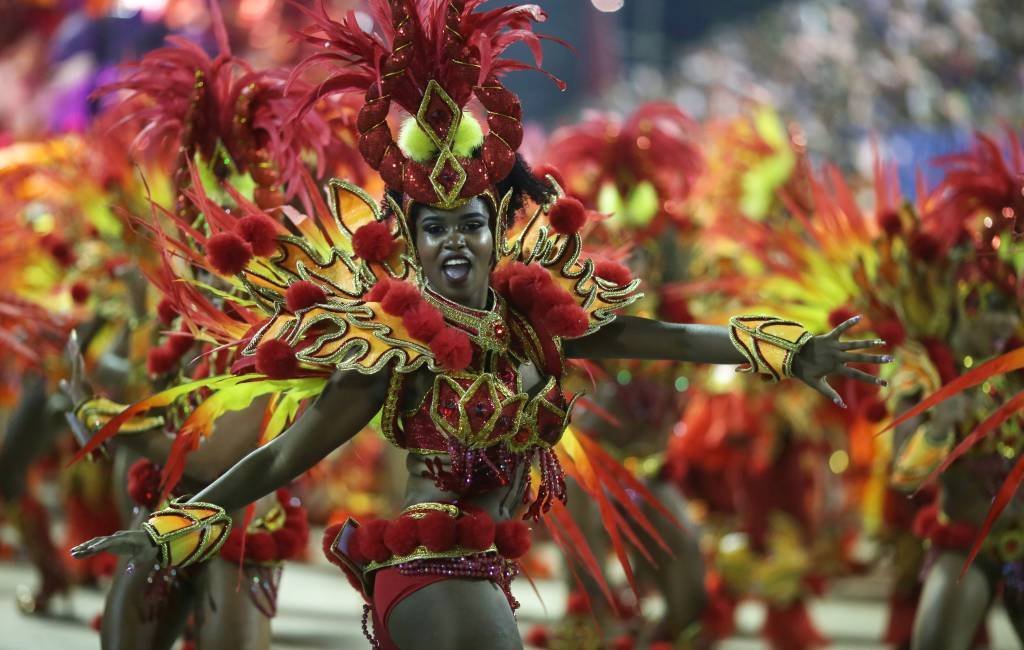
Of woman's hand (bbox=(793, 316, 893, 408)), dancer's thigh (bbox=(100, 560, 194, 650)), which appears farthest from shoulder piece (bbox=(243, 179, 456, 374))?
dancer's thigh (bbox=(100, 560, 194, 650))

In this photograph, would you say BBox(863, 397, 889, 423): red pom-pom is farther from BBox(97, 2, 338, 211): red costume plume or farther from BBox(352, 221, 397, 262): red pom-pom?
BBox(352, 221, 397, 262): red pom-pom

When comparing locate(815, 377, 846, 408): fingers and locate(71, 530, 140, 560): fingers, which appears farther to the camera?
locate(815, 377, 846, 408): fingers

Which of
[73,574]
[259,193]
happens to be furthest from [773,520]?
[259,193]

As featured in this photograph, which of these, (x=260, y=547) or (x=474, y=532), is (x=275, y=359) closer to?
(x=474, y=532)

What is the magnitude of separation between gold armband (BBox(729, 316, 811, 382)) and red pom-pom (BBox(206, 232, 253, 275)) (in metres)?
1.24

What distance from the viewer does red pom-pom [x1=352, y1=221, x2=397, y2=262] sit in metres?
3.85

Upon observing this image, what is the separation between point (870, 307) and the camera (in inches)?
220

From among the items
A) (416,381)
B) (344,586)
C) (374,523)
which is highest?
(416,381)

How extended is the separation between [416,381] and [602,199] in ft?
12.6

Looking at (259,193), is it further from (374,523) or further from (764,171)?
(764,171)

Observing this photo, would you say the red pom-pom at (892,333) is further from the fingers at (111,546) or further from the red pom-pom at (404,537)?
the fingers at (111,546)

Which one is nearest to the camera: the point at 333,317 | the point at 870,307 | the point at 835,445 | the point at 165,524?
the point at 165,524

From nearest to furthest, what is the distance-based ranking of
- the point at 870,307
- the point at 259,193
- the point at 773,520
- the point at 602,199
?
the point at 259,193 < the point at 870,307 < the point at 602,199 < the point at 773,520

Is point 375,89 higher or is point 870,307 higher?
point 375,89
